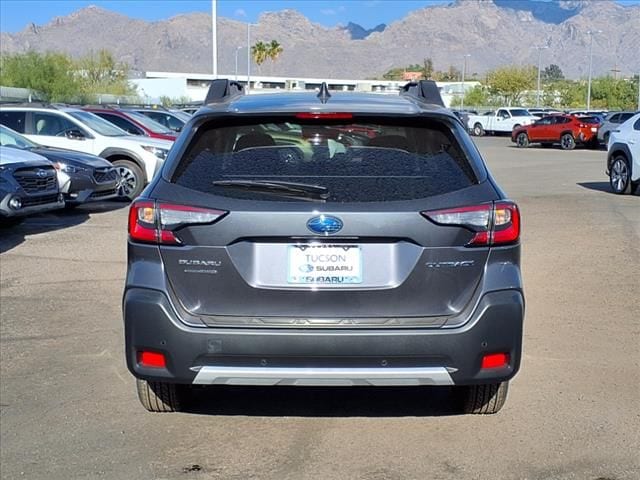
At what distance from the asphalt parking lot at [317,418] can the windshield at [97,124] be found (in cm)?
907

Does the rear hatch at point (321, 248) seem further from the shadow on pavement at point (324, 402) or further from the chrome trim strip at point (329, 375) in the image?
the shadow on pavement at point (324, 402)

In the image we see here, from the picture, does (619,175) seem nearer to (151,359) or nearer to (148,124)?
(148,124)

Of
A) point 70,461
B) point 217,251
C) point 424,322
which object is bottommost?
point 70,461

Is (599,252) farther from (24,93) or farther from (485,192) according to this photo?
(24,93)

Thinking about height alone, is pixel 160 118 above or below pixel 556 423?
above

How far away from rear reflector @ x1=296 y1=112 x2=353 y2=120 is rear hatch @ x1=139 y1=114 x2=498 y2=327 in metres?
0.39

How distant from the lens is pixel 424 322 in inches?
157

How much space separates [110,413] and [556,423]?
106 inches

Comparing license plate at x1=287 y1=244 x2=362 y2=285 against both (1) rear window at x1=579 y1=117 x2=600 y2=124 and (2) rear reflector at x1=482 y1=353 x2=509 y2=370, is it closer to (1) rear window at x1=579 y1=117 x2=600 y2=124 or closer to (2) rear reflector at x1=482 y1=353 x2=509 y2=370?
(2) rear reflector at x1=482 y1=353 x2=509 y2=370

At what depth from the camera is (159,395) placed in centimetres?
482

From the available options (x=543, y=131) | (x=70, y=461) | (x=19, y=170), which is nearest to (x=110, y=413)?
(x=70, y=461)

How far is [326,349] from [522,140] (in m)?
37.8

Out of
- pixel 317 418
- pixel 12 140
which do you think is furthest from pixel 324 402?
pixel 12 140

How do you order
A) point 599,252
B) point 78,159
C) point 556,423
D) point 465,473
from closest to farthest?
point 465,473, point 556,423, point 599,252, point 78,159
